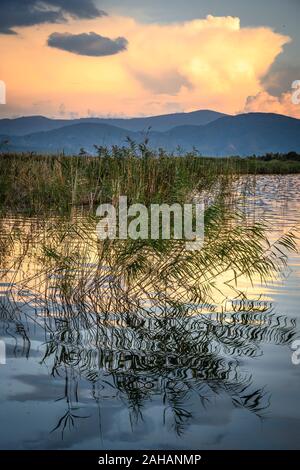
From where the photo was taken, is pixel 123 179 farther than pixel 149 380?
Yes

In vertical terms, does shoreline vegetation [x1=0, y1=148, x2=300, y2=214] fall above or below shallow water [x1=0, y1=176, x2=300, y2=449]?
above

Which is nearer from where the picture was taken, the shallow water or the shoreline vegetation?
the shallow water

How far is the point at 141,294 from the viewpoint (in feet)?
25.6

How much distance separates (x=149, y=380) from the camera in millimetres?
5020

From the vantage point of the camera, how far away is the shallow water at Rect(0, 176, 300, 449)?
4.15 metres

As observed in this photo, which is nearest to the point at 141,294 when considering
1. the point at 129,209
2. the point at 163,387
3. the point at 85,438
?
the point at 129,209

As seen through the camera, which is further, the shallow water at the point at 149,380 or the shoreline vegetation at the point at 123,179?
the shoreline vegetation at the point at 123,179

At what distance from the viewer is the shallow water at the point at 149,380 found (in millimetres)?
4148

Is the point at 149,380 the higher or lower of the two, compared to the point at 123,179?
lower

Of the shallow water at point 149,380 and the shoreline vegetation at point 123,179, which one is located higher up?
the shoreline vegetation at point 123,179

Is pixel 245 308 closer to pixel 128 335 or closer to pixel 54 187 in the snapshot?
pixel 128 335
